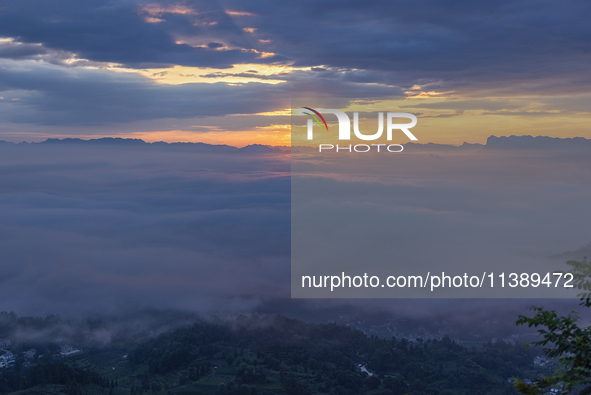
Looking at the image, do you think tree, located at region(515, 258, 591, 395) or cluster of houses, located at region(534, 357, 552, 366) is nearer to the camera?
tree, located at region(515, 258, 591, 395)

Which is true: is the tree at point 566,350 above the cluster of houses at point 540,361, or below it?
above

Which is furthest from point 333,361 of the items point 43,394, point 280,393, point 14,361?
point 14,361

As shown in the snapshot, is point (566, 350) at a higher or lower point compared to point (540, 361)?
higher

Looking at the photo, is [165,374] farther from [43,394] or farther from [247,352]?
[43,394]

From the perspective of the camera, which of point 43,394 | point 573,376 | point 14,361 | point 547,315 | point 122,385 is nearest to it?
point 573,376

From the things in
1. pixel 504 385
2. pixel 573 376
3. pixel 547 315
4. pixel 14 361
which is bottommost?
pixel 14 361

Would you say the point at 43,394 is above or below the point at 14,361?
above

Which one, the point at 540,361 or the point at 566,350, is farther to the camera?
the point at 540,361

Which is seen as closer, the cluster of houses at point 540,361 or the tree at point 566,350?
the tree at point 566,350

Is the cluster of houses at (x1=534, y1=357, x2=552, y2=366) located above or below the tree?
below

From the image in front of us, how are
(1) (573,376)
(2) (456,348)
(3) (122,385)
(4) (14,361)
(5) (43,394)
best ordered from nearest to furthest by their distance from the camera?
(1) (573,376) → (5) (43,394) → (3) (122,385) → (2) (456,348) → (4) (14,361)

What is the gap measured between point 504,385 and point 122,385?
130836 millimetres

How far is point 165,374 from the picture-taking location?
177 meters

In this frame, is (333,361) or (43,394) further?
(333,361)
